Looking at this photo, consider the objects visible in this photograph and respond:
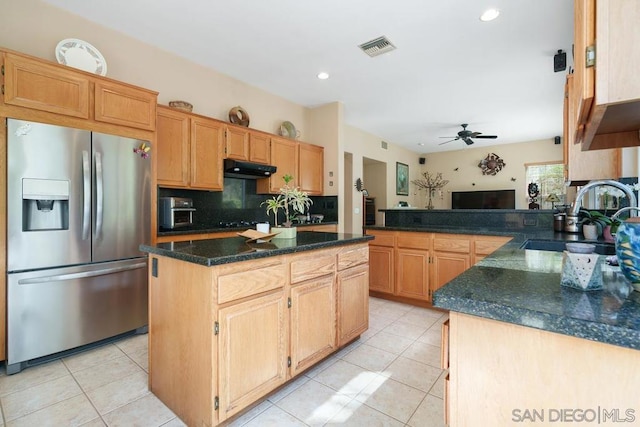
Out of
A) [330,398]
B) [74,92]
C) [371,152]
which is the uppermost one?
[371,152]

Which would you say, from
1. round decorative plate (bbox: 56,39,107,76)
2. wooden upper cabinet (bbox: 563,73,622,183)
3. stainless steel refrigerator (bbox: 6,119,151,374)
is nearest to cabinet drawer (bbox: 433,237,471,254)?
wooden upper cabinet (bbox: 563,73,622,183)

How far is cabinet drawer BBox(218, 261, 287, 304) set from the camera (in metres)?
1.45

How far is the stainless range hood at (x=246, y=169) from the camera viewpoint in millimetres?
3580

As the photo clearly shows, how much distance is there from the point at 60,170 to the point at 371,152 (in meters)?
5.65

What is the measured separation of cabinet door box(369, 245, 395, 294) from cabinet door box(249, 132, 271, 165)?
1899 mm

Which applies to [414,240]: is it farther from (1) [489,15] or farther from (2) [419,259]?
(1) [489,15]

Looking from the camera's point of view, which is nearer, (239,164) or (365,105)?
(239,164)

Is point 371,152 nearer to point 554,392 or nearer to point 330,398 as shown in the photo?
point 330,398

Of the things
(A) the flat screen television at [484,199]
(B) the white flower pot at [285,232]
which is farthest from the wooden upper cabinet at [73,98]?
(A) the flat screen television at [484,199]

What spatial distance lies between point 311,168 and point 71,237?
3208mm

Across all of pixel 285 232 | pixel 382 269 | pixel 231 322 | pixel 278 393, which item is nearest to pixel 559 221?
pixel 382 269

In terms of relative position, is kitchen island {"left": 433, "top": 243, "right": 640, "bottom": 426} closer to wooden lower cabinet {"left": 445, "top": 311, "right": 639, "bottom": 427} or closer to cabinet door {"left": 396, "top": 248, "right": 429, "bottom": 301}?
wooden lower cabinet {"left": 445, "top": 311, "right": 639, "bottom": 427}

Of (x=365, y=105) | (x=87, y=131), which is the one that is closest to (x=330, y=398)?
(x=87, y=131)

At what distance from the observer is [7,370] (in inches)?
79.7
